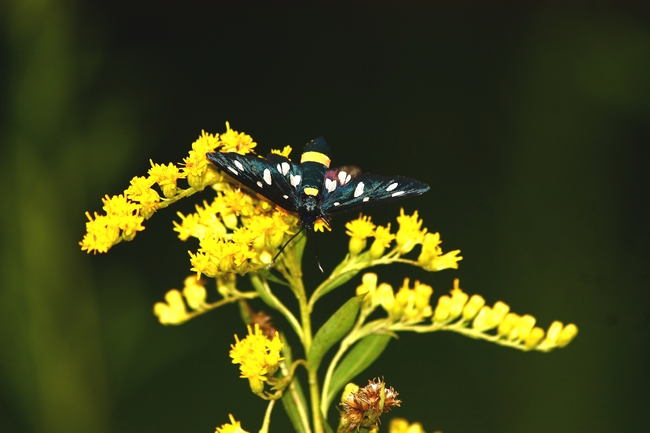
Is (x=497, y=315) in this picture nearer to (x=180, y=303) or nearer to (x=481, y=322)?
(x=481, y=322)

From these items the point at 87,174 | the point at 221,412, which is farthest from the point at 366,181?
the point at 221,412

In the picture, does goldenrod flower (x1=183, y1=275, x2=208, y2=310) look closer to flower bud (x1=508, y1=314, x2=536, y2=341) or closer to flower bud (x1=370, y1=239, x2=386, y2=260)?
flower bud (x1=370, y1=239, x2=386, y2=260)

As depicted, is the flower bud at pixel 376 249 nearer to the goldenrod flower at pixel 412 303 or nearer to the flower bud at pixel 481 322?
the goldenrod flower at pixel 412 303

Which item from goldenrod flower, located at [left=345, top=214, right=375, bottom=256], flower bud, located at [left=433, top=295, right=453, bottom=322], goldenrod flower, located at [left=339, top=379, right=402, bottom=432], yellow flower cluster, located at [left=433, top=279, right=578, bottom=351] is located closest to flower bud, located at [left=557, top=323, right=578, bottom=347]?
yellow flower cluster, located at [left=433, top=279, right=578, bottom=351]

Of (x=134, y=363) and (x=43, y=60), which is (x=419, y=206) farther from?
(x=43, y=60)

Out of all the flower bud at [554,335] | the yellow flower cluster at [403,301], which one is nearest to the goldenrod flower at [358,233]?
the yellow flower cluster at [403,301]

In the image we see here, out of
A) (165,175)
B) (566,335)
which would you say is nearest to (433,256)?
(566,335)

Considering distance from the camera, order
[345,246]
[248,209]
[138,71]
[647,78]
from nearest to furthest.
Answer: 1. [248,209]
2. [138,71]
3. [345,246]
4. [647,78]
